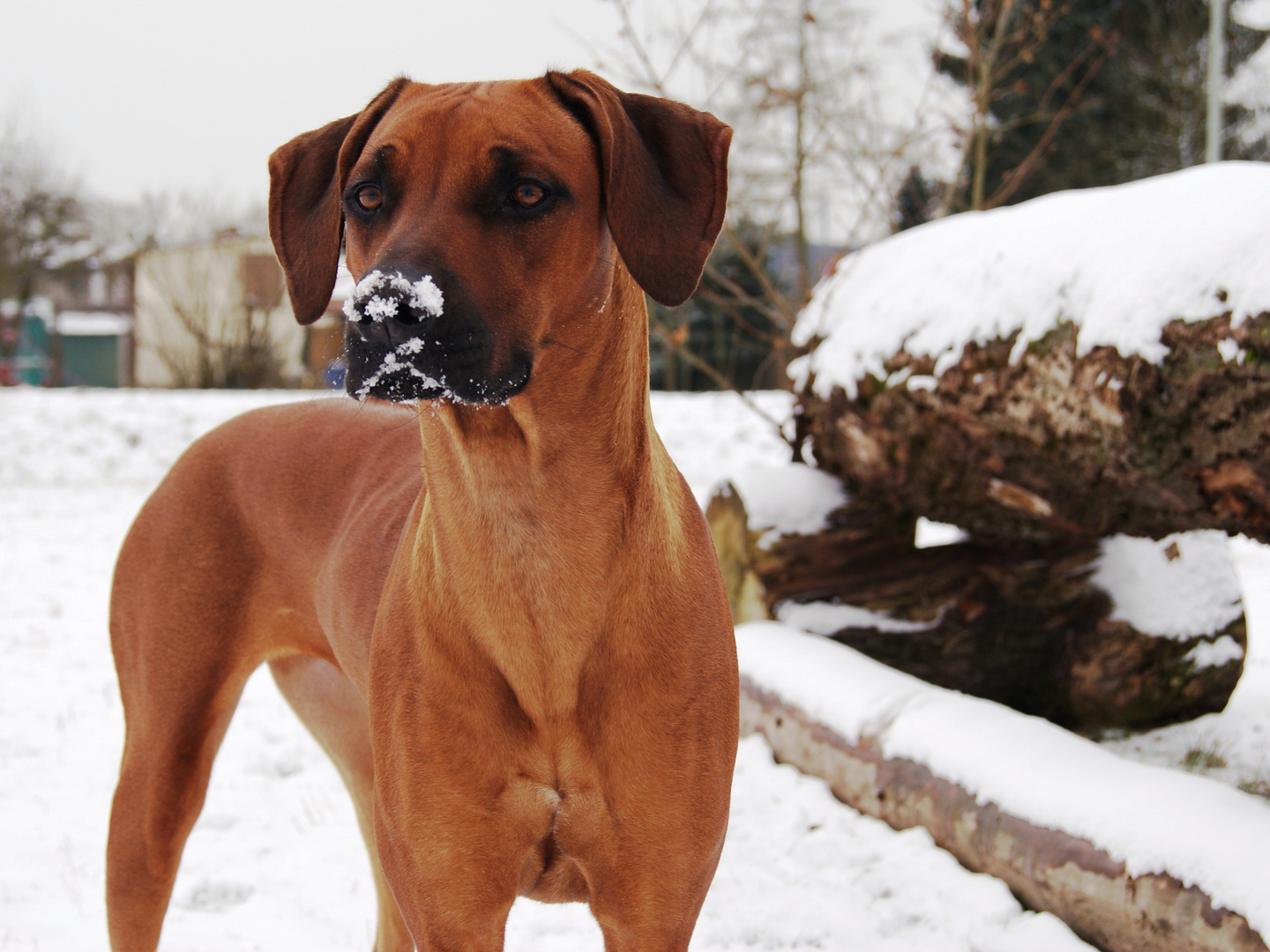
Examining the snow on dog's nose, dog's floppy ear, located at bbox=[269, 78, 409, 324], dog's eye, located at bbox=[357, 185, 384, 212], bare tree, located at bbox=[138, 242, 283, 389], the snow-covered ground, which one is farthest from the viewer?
bare tree, located at bbox=[138, 242, 283, 389]

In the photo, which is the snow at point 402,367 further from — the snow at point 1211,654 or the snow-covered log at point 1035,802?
the snow at point 1211,654

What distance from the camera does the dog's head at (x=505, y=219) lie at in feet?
4.42

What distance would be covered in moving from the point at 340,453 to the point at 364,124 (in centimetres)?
87

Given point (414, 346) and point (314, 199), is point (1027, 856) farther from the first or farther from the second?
point (314, 199)

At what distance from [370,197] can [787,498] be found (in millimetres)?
2824

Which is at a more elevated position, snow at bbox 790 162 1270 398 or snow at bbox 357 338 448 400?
snow at bbox 790 162 1270 398

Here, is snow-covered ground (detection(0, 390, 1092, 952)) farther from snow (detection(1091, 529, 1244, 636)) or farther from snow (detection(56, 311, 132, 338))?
snow (detection(56, 311, 132, 338))

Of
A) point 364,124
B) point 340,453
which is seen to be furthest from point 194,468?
point 364,124

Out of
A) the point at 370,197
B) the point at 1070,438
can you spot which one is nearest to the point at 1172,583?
the point at 1070,438

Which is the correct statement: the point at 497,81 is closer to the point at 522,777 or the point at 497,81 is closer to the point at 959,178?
the point at 522,777

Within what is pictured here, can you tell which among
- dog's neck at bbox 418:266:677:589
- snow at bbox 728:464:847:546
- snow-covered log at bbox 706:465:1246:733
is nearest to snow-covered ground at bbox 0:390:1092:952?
snow-covered log at bbox 706:465:1246:733

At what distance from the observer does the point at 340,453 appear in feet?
8.00

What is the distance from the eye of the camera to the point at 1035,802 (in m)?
2.61

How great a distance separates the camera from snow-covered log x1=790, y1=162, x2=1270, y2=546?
2.48 meters
